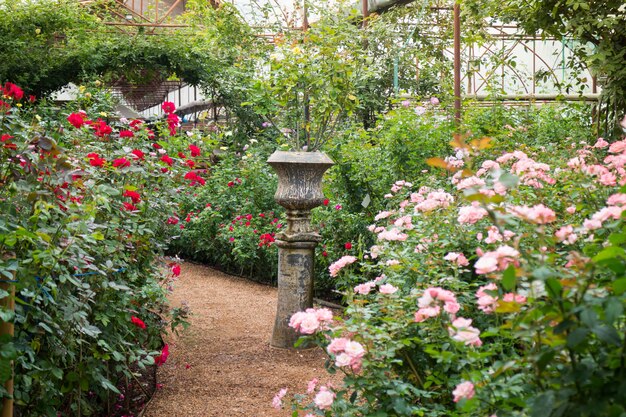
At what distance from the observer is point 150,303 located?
12.8 ft

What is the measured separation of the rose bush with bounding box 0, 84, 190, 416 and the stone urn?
1.23 meters

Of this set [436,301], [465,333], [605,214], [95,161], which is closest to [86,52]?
[95,161]

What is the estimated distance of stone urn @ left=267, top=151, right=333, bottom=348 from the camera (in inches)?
193

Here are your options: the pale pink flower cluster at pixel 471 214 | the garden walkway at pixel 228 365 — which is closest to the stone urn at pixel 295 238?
the garden walkway at pixel 228 365

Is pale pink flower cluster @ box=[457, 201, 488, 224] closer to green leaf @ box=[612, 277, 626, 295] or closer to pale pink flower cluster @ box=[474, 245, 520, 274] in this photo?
pale pink flower cluster @ box=[474, 245, 520, 274]

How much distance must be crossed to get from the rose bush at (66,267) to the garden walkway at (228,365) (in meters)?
0.31

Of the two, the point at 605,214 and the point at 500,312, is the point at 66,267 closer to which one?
the point at 500,312

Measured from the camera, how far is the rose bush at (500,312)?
1.23 m

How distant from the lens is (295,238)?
491cm

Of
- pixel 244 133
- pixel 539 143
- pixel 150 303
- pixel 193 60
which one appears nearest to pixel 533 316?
pixel 150 303

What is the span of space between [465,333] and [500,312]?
184 millimetres

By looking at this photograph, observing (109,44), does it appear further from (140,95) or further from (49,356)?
(49,356)

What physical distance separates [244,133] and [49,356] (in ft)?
26.9

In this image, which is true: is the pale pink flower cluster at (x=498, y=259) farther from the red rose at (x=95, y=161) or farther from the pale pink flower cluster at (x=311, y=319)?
the red rose at (x=95, y=161)
